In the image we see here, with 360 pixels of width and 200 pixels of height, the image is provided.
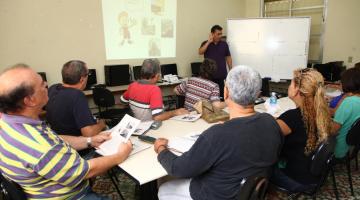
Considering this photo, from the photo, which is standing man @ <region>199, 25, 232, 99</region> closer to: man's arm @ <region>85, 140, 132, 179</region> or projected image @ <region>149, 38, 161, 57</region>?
projected image @ <region>149, 38, 161, 57</region>

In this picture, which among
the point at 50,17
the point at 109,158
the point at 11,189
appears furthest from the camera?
the point at 50,17


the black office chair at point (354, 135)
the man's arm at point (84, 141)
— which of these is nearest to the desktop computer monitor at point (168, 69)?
the man's arm at point (84, 141)

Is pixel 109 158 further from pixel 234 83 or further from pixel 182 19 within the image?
pixel 182 19

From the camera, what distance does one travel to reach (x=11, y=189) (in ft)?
3.98

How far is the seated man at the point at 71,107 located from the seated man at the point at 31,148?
59cm

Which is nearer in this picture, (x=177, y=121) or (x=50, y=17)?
(x=177, y=121)

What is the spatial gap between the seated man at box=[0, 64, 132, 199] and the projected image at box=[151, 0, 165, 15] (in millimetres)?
3894

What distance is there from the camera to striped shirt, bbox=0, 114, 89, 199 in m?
1.14

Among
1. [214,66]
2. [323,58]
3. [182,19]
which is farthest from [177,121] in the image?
[323,58]

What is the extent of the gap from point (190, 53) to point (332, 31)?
2731 millimetres

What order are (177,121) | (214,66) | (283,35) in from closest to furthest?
(177,121) → (214,66) → (283,35)

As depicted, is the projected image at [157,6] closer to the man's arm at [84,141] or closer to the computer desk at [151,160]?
the computer desk at [151,160]

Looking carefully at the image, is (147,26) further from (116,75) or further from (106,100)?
(106,100)

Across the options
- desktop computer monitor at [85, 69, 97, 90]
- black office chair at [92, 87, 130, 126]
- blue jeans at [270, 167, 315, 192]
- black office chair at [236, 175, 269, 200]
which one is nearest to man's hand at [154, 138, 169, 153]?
black office chair at [236, 175, 269, 200]
